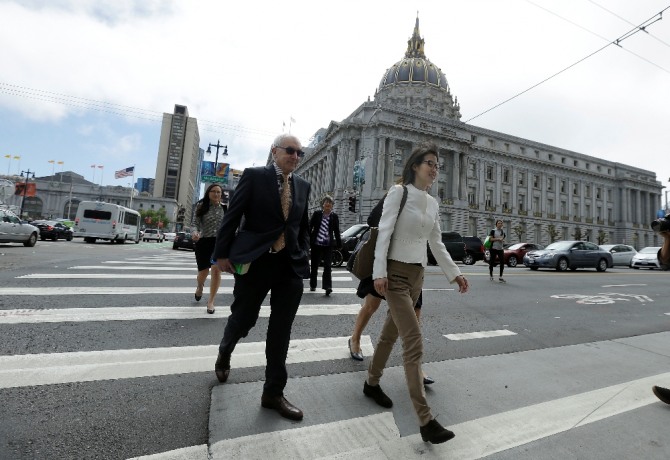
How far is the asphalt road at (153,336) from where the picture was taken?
2.18 metres

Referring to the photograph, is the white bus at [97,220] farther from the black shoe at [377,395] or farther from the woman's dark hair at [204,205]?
the black shoe at [377,395]

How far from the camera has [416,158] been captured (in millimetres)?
2863

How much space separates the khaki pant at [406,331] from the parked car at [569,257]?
16.9 metres

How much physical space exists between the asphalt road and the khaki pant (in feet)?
2.31

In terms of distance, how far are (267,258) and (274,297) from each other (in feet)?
0.96

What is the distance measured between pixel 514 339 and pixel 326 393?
303 cm

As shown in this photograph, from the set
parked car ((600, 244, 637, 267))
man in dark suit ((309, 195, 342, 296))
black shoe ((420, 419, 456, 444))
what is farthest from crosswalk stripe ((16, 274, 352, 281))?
parked car ((600, 244, 637, 267))

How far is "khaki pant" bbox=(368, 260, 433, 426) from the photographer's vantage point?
224 centimetres

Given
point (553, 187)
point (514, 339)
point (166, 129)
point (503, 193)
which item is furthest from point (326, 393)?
point (166, 129)

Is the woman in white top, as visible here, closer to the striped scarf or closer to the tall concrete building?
the striped scarf

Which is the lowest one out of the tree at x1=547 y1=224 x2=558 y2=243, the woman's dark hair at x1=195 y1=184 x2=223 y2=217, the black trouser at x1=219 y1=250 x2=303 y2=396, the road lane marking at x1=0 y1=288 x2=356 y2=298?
the road lane marking at x1=0 y1=288 x2=356 y2=298

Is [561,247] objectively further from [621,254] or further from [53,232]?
[53,232]

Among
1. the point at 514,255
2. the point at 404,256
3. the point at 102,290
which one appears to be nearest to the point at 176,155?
the point at 514,255

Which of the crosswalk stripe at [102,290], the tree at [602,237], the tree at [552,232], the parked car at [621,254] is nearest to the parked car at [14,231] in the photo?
the crosswalk stripe at [102,290]
